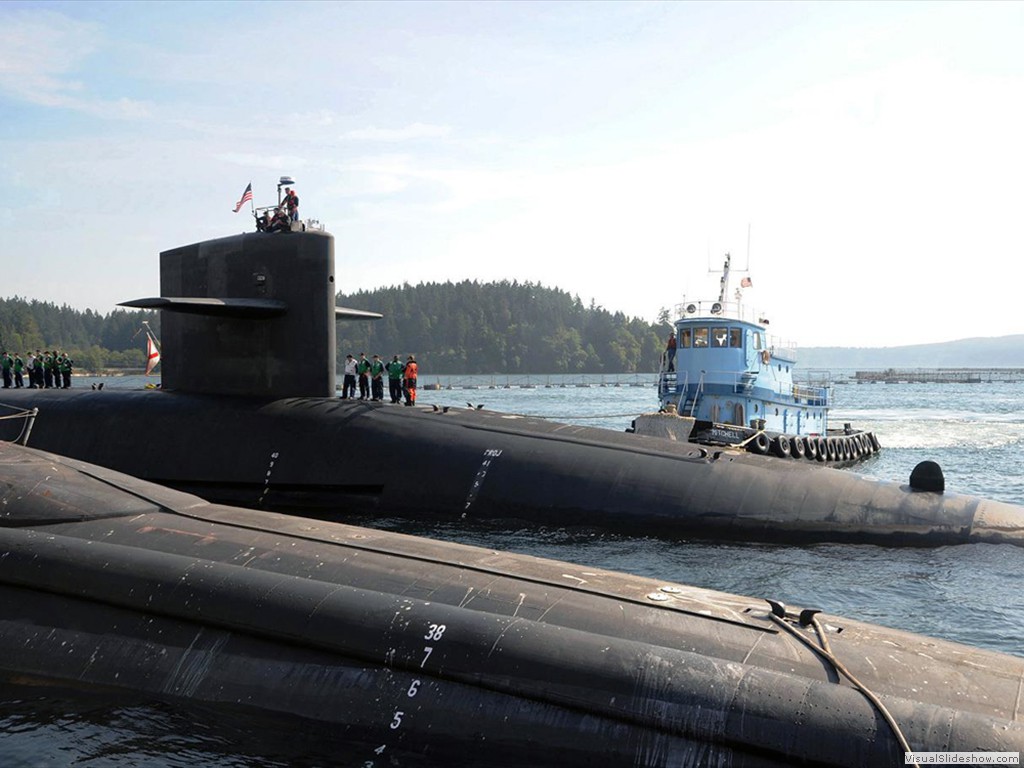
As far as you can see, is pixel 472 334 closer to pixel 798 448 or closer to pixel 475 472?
pixel 798 448

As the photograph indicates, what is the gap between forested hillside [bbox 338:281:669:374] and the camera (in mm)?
140375

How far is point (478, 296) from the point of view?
149125 mm

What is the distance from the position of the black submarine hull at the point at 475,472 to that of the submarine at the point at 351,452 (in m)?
0.03

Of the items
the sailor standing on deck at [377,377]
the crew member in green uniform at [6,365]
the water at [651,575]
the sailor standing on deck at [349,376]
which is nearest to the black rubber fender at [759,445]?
the water at [651,575]

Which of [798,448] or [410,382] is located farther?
[798,448]

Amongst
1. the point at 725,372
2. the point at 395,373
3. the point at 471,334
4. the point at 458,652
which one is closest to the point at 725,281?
the point at 725,372

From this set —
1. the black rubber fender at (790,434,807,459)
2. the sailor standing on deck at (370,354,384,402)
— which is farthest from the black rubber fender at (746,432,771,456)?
the sailor standing on deck at (370,354,384,402)

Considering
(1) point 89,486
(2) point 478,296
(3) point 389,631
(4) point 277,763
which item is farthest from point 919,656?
(2) point 478,296

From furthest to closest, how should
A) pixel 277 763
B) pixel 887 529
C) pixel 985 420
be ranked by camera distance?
pixel 985 420
pixel 887 529
pixel 277 763

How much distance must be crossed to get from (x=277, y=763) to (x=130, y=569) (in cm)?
243

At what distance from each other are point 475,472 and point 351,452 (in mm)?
2102

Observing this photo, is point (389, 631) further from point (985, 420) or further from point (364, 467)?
point (985, 420)

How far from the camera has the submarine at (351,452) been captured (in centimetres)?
1302

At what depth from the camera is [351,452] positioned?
15.0m
